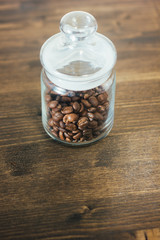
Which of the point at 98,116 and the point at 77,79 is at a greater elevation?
the point at 77,79

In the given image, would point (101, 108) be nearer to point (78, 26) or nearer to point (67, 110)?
point (67, 110)

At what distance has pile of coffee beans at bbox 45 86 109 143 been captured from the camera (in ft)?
2.34

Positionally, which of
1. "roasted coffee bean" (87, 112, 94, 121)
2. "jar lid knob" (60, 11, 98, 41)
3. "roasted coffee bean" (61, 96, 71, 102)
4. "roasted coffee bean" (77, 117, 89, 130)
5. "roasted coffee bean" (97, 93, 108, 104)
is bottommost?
"roasted coffee bean" (77, 117, 89, 130)

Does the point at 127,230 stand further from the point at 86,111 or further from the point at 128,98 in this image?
the point at 128,98

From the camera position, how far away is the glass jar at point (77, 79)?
68 cm

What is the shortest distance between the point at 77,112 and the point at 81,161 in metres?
0.12

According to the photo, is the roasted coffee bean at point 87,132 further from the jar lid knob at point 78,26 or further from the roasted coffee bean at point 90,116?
Result: the jar lid knob at point 78,26

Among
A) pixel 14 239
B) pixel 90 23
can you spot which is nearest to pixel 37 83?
pixel 90 23

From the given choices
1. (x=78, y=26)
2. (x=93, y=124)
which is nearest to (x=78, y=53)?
(x=78, y=26)

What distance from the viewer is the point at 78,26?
67 cm

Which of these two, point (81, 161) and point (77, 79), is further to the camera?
point (81, 161)

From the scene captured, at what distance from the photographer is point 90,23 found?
0.68m

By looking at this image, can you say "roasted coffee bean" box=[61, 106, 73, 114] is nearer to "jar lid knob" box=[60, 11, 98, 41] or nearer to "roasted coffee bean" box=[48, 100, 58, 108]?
"roasted coffee bean" box=[48, 100, 58, 108]

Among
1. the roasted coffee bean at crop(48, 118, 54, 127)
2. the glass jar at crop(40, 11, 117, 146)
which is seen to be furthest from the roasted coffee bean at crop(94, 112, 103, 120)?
the roasted coffee bean at crop(48, 118, 54, 127)
